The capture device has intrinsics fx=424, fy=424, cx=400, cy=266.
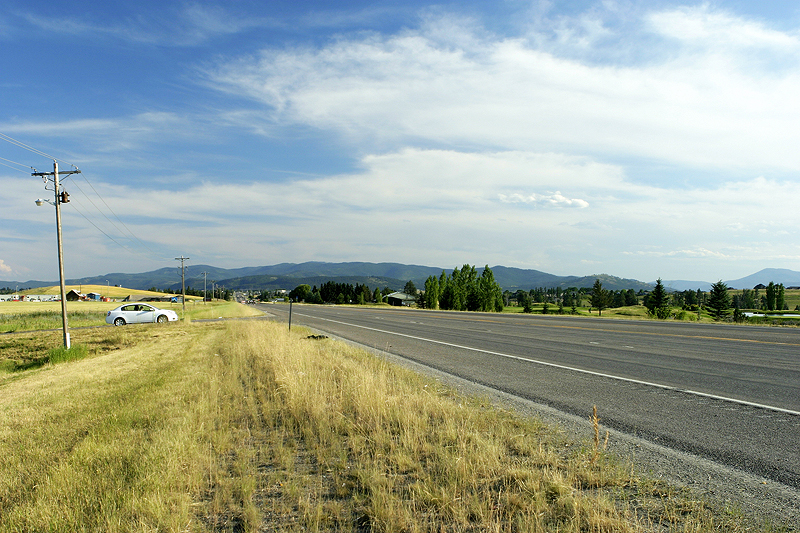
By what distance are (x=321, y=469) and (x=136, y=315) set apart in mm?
35702

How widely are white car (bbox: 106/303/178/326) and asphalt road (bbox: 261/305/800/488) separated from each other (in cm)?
2636

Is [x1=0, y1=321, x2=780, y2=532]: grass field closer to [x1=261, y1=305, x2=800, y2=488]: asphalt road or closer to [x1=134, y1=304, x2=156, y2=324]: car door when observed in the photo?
[x1=261, y1=305, x2=800, y2=488]: asphalt road

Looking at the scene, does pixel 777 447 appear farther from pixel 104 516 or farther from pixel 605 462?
pixel 104 516

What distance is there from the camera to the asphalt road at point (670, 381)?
511 cm

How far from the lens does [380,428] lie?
537 cm

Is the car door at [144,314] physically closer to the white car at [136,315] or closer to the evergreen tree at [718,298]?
the white car at [136,315]

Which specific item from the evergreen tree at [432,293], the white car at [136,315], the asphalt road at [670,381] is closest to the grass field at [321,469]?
the asphalt road at [670,381]

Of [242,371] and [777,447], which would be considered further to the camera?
[242,371]

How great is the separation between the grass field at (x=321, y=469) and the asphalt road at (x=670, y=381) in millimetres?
979

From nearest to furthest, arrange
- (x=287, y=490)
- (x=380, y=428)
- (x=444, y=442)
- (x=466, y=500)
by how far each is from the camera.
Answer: (x=466, y=500), (x=287, y=490), (x=444, y=442), (x=380, y=428)

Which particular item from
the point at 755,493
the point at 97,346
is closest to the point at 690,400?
the point at 755,493

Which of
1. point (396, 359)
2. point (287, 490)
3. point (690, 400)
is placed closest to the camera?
point (287, 490)

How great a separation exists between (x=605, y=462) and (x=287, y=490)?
321cm

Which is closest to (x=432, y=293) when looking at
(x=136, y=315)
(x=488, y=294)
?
(x=488, y=294)
